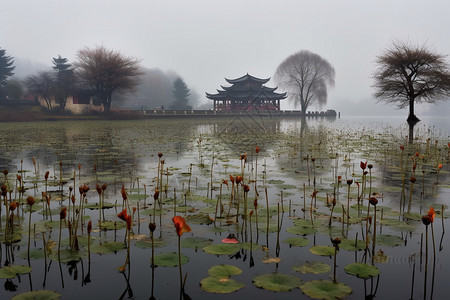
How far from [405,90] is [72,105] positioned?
130 ft

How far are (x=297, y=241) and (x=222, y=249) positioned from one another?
0.60m

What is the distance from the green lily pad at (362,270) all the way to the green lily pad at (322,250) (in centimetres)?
23

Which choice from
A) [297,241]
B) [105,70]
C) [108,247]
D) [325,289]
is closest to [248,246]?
[297,241]

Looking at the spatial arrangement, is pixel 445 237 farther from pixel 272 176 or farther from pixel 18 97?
pixel 18 97

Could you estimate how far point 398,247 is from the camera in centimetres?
254

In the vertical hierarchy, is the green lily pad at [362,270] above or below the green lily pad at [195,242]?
above

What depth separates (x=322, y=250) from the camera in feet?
7.95

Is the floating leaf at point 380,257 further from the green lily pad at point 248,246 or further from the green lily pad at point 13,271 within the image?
the green lily pad at point 13,271

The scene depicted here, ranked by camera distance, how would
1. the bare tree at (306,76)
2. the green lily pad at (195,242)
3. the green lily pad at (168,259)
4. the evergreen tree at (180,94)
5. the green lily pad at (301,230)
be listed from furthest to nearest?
the evergreen tree at (180,94), the bare tree at (306,76), the green lily pad at (301,230), the green lily pad at (195,242), the green lily pad at (168,259)

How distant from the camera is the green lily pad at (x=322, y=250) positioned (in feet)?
7.79

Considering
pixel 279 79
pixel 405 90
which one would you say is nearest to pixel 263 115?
pixel 279 79

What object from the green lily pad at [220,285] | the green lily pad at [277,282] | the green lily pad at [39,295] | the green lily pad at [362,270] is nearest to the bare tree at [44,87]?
the green lily pad at [39,295]

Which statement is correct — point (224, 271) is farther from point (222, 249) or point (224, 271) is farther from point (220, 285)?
point (222, 249)

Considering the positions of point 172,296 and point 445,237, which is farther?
point 445,237
